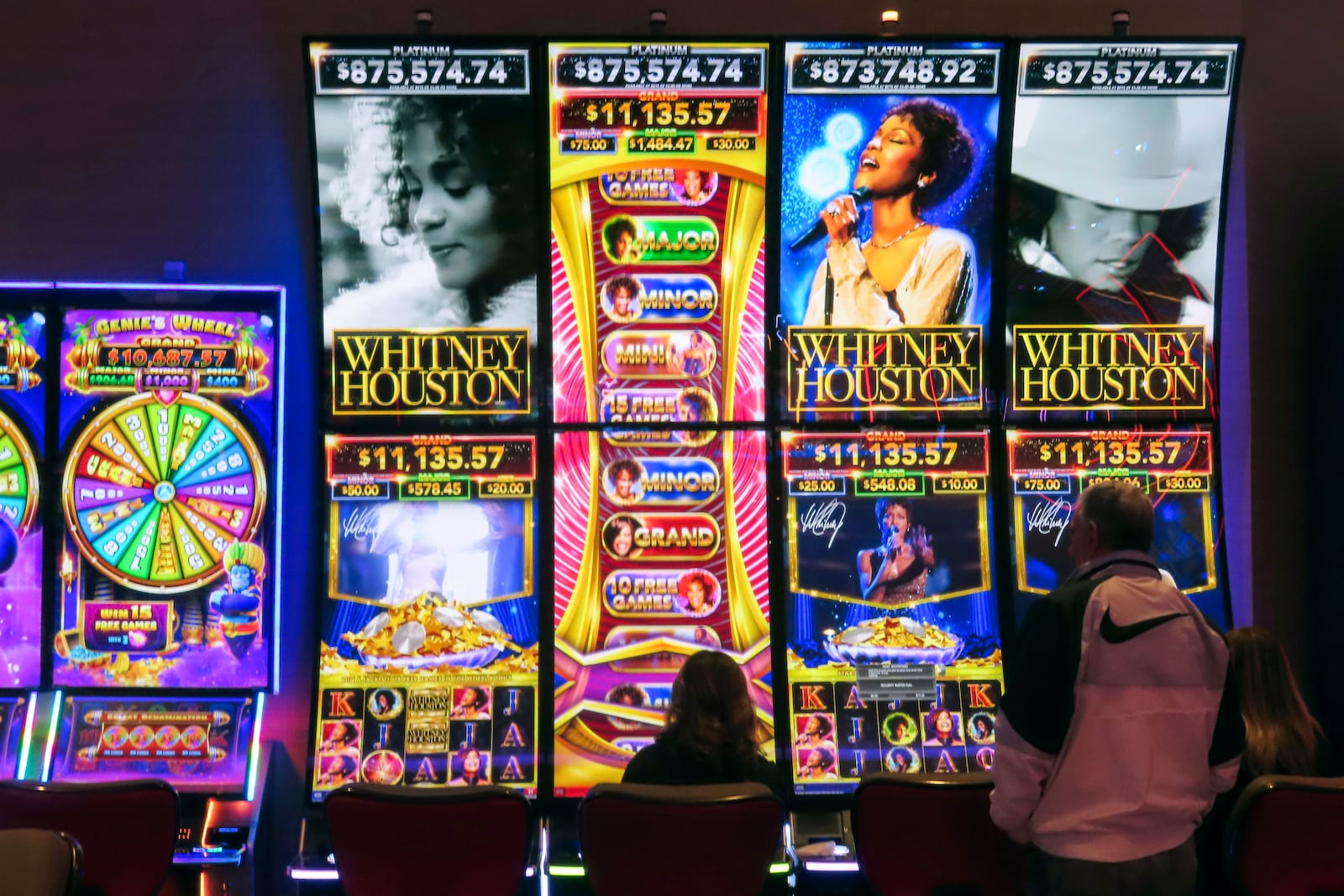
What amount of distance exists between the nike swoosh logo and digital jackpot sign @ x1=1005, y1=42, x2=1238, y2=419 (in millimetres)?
2150

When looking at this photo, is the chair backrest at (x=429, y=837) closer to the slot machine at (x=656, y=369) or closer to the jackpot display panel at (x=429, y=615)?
the jackpot display panel at (x=429, y=615)

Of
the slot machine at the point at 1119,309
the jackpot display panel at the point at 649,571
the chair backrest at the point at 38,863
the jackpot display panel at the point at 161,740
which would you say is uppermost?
the slot machine at the point at 1119,309

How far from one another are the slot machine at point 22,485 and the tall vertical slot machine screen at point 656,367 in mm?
1978

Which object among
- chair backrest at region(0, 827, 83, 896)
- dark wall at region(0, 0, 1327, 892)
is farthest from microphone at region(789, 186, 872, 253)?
chair backrest at region(0, 827, 83, 896)

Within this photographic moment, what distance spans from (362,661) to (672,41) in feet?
8.71

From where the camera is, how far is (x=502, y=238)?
4.97 metres

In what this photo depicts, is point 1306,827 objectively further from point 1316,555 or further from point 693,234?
point 693,234

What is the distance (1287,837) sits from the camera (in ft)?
10.8

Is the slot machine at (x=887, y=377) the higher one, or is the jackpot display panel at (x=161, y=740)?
the slot machine at (x=887, y=377)

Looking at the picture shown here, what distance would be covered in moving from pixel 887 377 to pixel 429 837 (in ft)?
8.67

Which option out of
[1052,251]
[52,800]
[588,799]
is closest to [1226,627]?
[1052,251]

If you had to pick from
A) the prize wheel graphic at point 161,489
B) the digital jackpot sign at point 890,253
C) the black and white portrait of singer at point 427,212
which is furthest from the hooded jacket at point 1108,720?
the prize wheel graphic at point 161,489
